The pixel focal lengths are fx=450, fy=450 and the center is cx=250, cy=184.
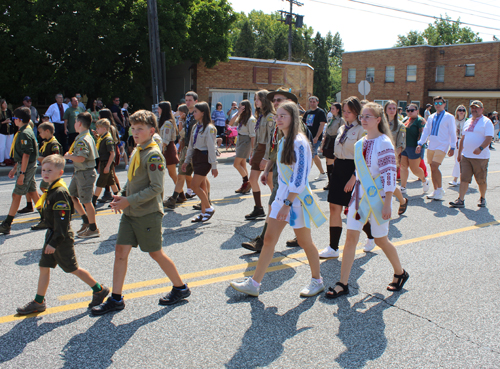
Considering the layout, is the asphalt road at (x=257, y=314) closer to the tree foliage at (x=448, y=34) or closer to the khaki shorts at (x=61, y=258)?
the khaki shorts at (x=61, y=258)

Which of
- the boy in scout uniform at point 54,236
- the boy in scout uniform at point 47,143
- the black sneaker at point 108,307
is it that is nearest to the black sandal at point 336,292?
the black sneaker at point 108,307

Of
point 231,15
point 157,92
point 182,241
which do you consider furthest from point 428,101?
point 182,241

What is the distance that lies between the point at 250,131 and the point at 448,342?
5.46 meters

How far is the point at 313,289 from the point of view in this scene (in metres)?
4.20

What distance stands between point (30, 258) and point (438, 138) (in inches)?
291

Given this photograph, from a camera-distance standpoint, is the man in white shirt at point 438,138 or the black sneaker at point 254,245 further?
the man in white shirt at point 438,138

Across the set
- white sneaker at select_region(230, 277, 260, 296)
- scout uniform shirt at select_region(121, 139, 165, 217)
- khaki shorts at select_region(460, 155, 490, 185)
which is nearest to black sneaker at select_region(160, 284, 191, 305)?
white sneaker at select_region(230, 277, 260, 296)

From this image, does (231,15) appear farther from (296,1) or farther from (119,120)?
(296,1)

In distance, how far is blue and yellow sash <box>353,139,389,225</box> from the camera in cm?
402

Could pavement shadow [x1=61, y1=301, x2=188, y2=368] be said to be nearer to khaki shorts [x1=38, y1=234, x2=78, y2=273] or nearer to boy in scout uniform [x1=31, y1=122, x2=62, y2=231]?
khaki shorts [x1=38, y1=234, x2=78, y2=273]

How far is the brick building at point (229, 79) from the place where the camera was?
82.0 feet

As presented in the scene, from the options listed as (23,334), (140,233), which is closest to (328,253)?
(140,233)

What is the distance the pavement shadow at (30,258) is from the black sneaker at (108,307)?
165 cm

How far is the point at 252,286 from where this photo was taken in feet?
13.4
